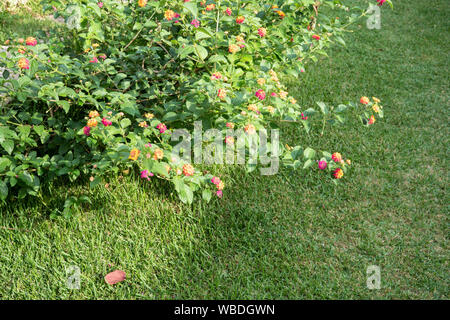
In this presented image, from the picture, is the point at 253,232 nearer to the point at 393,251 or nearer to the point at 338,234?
the point at 338,234

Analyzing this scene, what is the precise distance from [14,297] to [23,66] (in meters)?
1.08

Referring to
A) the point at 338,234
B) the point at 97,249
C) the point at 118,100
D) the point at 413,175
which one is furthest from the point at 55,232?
the point at 413,175

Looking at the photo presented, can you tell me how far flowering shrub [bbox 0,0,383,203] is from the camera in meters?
1.90

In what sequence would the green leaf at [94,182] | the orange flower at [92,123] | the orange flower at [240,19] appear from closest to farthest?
the orange flower at [92,123] < the green leaf at [94,182] < the orange flower at [240,19]

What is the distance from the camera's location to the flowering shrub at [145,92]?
1.90m

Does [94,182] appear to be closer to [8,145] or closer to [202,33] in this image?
[8,145]

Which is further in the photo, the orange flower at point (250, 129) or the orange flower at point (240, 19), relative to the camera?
the orange flower at point (240, 19)

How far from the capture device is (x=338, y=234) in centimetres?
212

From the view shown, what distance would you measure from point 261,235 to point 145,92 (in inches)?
45.1

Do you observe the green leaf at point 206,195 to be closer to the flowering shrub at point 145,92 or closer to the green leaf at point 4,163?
the flowering shrub at point 145,92

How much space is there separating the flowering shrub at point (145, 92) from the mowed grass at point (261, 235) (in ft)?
0.57

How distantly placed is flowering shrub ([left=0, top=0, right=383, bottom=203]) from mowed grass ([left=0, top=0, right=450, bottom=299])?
17cm

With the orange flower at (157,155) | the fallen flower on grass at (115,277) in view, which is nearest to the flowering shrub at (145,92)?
the orange flower at (157,155)

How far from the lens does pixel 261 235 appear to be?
2096 mm
